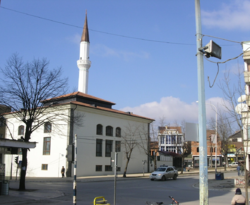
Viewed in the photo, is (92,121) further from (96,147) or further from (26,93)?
(26,93)

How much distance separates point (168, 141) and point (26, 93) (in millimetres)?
72464

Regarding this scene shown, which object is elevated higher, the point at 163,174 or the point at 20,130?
the point at 20,130

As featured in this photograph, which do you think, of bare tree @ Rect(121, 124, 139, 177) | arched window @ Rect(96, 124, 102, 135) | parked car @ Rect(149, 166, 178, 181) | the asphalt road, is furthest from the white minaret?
the asphalt road

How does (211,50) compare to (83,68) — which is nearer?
(211,50)

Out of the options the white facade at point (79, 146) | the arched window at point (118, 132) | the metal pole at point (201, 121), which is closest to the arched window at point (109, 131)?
the white facade at point (79, 146)

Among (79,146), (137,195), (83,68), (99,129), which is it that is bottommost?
(137,195)

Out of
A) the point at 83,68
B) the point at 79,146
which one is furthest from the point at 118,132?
the point at 83,68

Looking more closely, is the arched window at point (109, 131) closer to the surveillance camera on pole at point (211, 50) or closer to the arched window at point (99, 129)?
the arched window at point (99, 129)

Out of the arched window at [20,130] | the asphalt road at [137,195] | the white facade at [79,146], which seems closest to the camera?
the asphalt road at [137,195]

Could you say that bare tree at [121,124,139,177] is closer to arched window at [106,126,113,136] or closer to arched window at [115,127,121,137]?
arched window at [115,127,121,137]

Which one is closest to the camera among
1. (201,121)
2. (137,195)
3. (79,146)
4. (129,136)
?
(201,121)

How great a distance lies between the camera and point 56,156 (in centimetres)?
3909

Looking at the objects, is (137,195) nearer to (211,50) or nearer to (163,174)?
(211,50)

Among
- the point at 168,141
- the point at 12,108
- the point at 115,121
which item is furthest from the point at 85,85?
the point at 168,141
